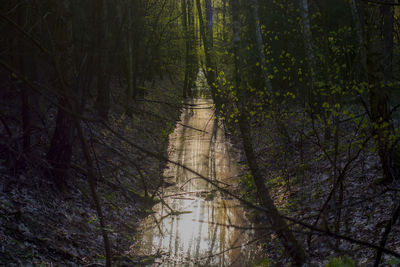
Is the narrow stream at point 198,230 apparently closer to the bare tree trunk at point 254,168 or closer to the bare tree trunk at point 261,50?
the bare tree trunk at point 254,168

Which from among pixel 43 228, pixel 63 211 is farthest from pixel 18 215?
pixel 63 211

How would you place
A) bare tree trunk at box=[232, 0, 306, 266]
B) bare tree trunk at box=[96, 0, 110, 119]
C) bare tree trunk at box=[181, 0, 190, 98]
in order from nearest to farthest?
bare tree trunk at box=[96, 0, 110, 119]
bare tree trunk at box=[232, 0, 306, 266]
bare tree trunk at box=[181, 0, 190, 98]

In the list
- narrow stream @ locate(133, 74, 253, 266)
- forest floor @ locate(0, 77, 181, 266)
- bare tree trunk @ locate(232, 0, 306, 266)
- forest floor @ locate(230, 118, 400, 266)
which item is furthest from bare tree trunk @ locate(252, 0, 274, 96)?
forest floor @ locate(0, 77, 181, 266)

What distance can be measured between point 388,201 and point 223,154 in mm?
7748

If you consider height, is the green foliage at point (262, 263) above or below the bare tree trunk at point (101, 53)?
below

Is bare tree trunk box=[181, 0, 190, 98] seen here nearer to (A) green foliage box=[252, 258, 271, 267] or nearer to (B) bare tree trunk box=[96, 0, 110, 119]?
(B) bare tree trunk box=[96, 0, 110, 119]

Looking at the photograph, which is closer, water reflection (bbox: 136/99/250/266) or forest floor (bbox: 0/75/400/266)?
forest floor (bbox: 0/75/400/266)

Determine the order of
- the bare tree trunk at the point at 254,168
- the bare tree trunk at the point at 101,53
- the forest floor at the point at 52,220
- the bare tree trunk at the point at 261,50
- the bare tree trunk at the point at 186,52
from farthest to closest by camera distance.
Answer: the bare tree trunk at the point at 186,52 → the bare tree trunk at the point at 261,50 → the bare tree trunk at the point at 254,168 → the forest floor at the point at 52,220 → the bare tree trunk at the point at 101,53

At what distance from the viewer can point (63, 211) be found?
6.19 m

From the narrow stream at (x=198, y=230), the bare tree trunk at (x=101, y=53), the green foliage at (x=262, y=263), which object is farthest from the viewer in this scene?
the narrow stream at (x=198, y=230)

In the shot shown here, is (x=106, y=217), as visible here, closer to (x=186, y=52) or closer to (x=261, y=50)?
(x=261, y=50)

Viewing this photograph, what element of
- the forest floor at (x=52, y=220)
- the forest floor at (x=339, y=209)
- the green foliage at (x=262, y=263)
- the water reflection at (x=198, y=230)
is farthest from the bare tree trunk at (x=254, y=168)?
the forest floor at (x=52, y=220)

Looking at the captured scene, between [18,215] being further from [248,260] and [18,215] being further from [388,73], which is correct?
[388,73]

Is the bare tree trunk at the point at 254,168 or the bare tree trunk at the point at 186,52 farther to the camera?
the bare tree trunk at the point at 186,52
